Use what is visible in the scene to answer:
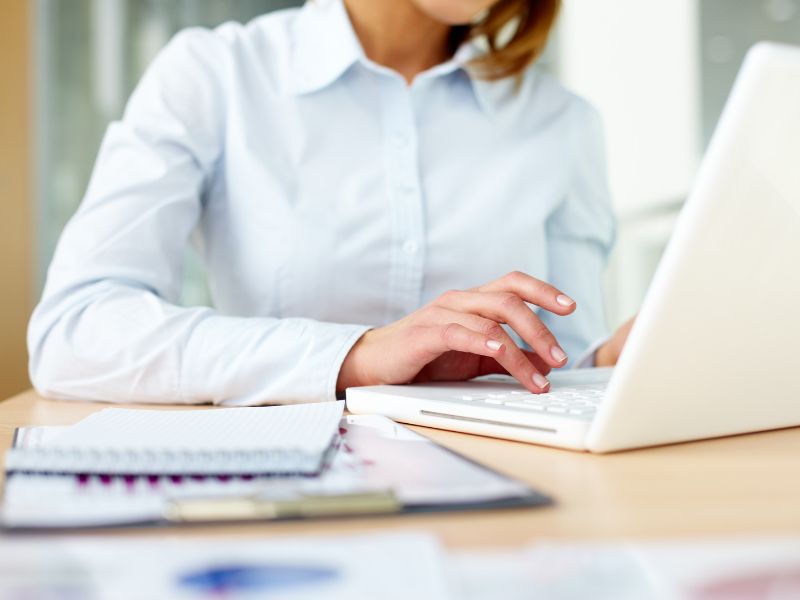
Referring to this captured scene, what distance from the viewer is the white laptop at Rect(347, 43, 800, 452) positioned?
407 millimetres

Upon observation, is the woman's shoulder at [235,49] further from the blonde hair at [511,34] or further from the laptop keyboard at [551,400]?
the laptop keyboard at [551,400]

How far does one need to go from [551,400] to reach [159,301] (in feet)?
1.43

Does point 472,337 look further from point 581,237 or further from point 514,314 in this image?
point 581,237

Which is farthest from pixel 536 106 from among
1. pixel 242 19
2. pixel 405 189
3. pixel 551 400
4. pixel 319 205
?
pixel 242 19

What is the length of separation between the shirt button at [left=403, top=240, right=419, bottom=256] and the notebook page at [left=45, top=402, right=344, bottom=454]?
0.52 metres

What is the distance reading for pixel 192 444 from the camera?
1.52 ft

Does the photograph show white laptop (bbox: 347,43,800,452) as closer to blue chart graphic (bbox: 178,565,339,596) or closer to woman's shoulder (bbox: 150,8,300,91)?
blue chart graphic (bbox: 178,565,339,596)

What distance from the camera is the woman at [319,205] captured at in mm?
839

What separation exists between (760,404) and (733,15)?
309cm

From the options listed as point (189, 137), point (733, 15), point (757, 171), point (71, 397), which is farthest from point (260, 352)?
point (733, 15)

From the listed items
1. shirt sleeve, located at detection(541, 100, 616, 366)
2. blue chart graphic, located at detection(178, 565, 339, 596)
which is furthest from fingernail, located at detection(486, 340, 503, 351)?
shirt sleeve, located at detection(541, 100, 616, 366)

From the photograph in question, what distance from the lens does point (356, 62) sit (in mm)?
1172

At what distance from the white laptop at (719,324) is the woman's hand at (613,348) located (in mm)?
330

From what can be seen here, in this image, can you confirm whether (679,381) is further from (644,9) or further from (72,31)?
(644,9)
